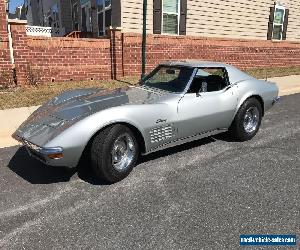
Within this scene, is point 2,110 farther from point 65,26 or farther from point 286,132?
point 65,26

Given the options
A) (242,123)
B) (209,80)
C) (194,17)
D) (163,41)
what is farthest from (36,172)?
(194,17)

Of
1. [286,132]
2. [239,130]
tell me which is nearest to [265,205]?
[239,130]

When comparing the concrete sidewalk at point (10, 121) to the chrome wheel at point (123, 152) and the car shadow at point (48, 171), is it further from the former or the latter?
the chrome wheel at point (123, 152)

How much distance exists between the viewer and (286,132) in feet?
20.3

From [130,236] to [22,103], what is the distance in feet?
19.3

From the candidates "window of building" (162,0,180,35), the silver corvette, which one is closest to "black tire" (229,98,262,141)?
the silver corvette

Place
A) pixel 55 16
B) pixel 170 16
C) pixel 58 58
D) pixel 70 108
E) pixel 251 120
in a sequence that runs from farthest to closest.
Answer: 1. pixel 55 16
2. pixel 170 16
3. pixel 58 58
4. pixel 251 120
5. pixel 70 108

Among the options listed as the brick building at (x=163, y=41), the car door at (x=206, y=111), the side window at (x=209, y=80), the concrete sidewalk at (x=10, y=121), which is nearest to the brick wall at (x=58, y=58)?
the brick building at (x=163, y=41)

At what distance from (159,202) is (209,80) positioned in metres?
2.42

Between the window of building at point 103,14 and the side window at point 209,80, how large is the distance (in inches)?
337

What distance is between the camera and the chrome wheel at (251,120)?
5.71m

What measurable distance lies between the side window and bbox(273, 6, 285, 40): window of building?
13.0m

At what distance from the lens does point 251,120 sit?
5.80m

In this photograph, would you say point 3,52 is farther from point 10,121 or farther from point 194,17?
point 194,17
